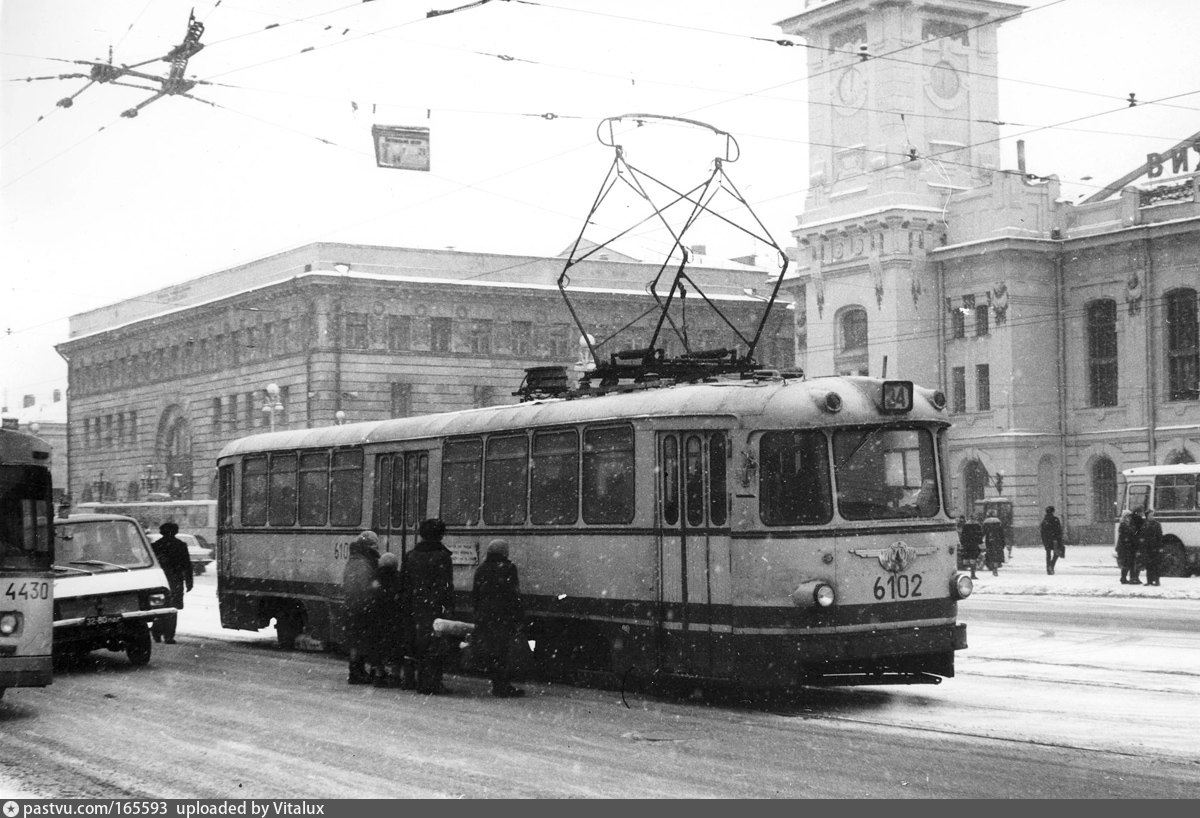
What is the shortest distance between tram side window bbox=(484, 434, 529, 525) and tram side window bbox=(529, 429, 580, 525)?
181 millimetres

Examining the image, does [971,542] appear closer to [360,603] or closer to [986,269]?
[986,269]

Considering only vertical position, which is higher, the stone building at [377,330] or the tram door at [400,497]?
the stone building at [377,330]

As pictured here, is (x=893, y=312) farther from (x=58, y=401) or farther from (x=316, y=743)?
(x=58, y=401)

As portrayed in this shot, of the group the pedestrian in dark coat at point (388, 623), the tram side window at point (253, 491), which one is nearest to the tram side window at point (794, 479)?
the pedestrian in dark coat at point (388, 623)

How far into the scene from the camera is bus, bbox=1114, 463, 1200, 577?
123 feet

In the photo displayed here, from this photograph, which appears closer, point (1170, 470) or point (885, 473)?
point (885, 473)

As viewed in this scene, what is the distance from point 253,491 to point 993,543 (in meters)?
23.5

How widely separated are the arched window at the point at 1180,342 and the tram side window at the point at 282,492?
39921 millimetres

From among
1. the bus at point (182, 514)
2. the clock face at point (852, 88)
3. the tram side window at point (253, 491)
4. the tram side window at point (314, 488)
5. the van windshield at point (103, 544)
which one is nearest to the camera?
the van windshield at point (103, 544)

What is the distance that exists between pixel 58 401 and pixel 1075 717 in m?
97.8

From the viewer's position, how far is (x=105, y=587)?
1745 cm

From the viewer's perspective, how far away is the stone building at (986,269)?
5588 cm

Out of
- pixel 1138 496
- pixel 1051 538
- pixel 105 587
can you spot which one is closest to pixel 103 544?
pixel 105 587

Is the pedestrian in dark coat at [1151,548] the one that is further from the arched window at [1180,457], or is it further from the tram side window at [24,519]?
the tram side window at [24,519]
